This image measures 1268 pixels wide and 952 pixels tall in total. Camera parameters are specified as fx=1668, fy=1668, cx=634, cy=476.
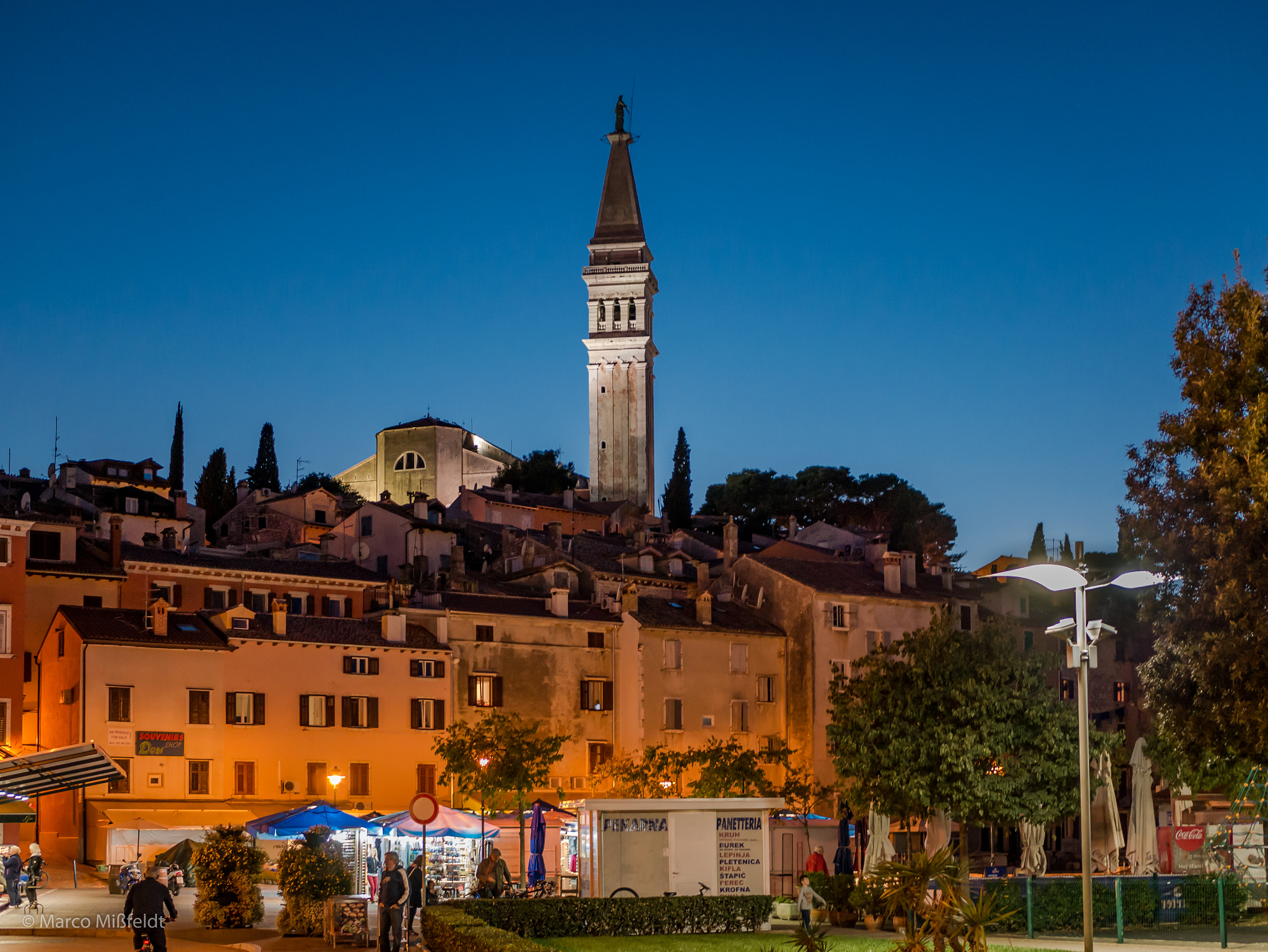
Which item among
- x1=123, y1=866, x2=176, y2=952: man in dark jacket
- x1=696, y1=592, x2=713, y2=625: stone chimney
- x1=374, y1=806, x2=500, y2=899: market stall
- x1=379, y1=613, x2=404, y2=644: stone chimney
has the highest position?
x1=696, y1=592, x2=713, y2=625: stone chimney

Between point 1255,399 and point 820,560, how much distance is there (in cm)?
4933

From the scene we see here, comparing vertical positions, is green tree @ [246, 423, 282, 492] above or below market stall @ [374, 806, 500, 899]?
above

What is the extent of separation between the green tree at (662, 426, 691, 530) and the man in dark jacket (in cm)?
9938

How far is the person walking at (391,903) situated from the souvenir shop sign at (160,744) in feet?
103

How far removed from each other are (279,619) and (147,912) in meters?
38.5

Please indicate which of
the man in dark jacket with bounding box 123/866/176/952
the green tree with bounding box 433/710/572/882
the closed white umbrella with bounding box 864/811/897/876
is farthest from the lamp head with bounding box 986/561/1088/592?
A: the green tree with bounding box 433/710/572/882

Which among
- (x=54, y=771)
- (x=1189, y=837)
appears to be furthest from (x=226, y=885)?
(x=1189, y=837)

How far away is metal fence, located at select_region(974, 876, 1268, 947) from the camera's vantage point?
93.4ft

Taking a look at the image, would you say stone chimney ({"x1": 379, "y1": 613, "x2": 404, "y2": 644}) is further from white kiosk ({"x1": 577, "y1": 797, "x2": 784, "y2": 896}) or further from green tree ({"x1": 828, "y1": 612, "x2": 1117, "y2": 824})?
white kiosk ({"x1": 577, "y1": 797, "x2": 784, "y2": 896})

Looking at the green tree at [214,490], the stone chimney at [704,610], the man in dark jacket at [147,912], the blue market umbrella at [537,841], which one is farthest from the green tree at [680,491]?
the man in dark jacket at [147,912]

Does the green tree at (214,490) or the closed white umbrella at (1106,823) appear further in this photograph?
the green tree at (214,490)

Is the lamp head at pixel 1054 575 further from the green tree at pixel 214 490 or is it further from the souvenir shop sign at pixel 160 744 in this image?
the green tree at pixel 214 490

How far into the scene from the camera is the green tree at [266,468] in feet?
403

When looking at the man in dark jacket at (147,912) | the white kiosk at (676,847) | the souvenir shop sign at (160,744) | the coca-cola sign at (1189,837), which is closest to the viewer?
the man in dark jacket at (147,912)
